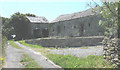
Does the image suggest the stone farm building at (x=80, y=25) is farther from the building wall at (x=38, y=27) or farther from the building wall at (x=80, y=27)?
the building wall at (x=38, y=27)

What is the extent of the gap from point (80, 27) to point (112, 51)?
1846 centimetres

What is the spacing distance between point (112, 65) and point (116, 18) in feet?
6.03

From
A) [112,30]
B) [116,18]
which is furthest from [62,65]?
[116,18]

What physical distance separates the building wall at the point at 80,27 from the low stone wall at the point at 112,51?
48.7 feet

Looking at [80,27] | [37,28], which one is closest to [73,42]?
[80,27]

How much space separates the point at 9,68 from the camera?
446 centimetres

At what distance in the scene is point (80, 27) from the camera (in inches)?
895

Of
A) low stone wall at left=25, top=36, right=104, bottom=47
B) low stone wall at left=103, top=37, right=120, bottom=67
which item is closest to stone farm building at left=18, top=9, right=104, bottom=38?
low stone wall at left=25, top=36, right=104, bottom=47

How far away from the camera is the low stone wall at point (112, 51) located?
4.24 metres

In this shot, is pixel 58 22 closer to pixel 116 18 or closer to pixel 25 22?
pixel 25 22

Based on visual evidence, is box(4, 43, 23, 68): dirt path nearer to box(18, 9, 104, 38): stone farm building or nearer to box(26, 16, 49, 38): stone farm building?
box(18, 9, 104, 38): stone farm building

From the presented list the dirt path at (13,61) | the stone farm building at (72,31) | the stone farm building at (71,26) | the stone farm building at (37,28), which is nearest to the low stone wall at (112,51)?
the dirt path at (13,61)

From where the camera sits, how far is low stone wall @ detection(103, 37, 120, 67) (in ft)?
13.9

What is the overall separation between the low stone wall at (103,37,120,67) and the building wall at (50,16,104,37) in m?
14.8
